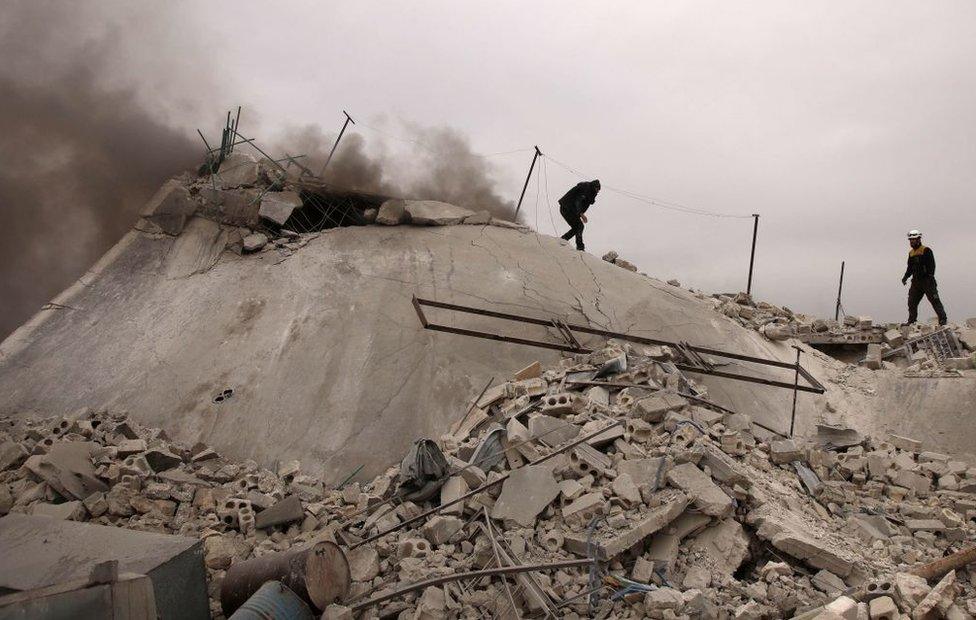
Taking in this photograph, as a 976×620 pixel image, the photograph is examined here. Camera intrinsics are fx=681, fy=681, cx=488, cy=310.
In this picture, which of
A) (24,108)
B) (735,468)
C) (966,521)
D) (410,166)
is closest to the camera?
(735,468)

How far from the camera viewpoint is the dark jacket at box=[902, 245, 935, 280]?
11.9 metres

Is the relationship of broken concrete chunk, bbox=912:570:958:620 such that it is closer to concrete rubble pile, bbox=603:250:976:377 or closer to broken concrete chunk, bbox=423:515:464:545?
broken concrete chunk, bbox=423:515:464:545

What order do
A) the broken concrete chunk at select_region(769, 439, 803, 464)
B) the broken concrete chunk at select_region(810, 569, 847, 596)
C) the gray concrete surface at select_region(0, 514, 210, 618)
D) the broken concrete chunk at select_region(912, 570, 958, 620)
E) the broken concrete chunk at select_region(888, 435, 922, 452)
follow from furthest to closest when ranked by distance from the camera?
the broken concrete chunk at select_region(888, 435, 922, 452) → the broken concrete chunk at select_region(769, 439, 803, 464) → the broken concrete chunk at select_region(810, 569, 847, 596) → the broken concrete chunk at select_region(912, 570, 958, 620) → the gray concrete surface at select_region(0, 514, 210, 618)

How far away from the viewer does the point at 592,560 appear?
5070 mm

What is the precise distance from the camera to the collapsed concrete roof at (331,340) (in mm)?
8102

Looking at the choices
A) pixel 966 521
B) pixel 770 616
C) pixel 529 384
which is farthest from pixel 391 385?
pixel 966 521

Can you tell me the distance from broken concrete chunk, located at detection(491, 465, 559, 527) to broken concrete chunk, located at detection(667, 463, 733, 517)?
3.38 feet

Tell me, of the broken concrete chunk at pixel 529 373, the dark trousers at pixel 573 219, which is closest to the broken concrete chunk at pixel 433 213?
the dark trousers at pixel 573 219

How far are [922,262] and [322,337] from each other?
10.4m

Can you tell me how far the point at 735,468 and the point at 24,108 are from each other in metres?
11.1

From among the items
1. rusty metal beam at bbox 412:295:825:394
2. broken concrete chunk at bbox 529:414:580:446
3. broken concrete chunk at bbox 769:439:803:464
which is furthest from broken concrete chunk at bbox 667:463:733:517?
rusty metal beam at bbox 412:295:825:394

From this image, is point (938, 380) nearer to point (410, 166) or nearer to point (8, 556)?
point (410, 166)

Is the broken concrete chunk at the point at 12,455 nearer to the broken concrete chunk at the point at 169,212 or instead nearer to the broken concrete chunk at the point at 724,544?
the broken concrete chunk at the point at 169,212

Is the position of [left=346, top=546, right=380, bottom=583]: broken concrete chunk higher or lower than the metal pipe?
lower
